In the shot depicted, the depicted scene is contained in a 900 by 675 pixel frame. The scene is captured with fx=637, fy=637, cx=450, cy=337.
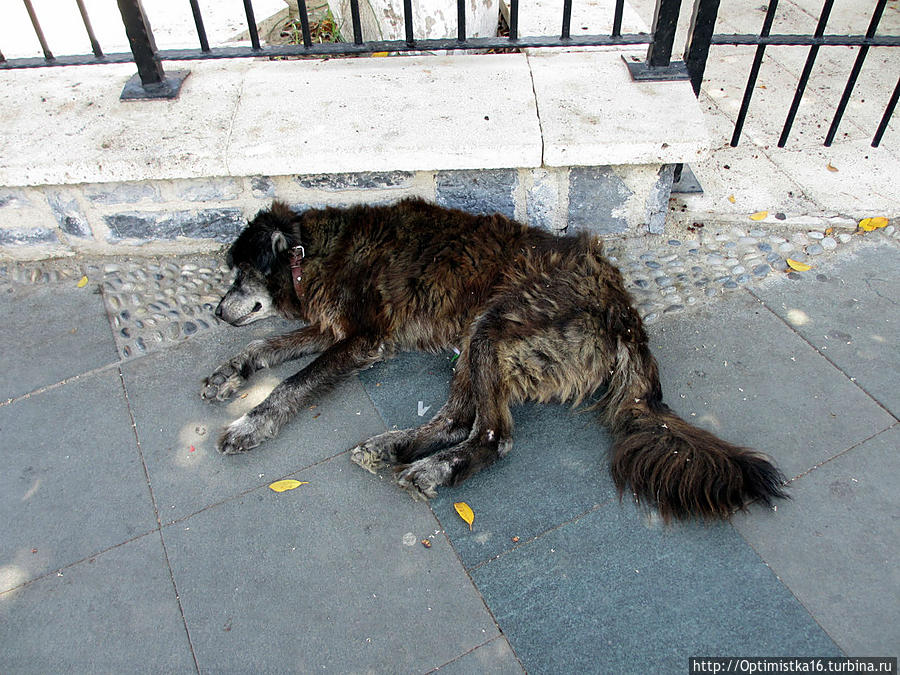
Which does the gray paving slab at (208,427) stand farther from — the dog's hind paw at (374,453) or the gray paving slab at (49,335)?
the gray paving slab at (49,335)

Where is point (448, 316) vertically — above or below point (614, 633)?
above

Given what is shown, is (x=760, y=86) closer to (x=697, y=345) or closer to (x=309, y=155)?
(x=697, y=345)

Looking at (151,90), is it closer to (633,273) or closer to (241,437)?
(241,437)

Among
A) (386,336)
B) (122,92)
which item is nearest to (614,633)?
(386,336)

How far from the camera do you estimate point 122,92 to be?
4.08 metres

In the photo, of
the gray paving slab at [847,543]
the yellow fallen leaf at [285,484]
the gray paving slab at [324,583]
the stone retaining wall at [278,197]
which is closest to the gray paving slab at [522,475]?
the gray paving slab at [324,583]

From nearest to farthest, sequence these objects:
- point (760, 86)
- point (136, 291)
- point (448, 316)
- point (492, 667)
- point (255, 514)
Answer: point (492, 667) < point (255, 514) < point (448, 316) < point (136, 291) < point (760, 86)

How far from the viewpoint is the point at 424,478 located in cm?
292

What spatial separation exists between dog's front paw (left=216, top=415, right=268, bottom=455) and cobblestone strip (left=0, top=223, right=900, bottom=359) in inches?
34.5

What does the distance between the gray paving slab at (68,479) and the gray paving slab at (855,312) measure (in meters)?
3.55

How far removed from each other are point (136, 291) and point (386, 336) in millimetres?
1707

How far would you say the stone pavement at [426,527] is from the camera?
2.47m

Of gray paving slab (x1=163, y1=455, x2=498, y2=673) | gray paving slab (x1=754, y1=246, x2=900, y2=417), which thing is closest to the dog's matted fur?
gray paving slab (x1=163, y1=455, x2=498, y2=673)

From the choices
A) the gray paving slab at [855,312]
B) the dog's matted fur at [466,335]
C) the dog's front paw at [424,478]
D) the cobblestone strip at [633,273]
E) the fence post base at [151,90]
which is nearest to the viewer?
the dog's matted fur at [466,335]
